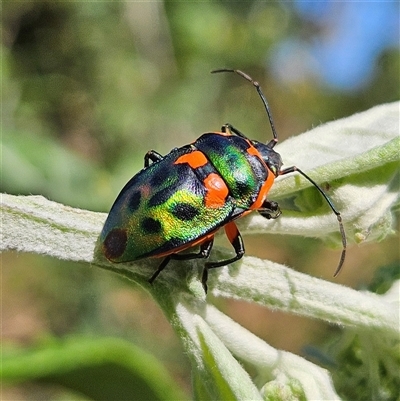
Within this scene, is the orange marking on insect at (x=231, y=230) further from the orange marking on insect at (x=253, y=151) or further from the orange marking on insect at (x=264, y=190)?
the orange marking on insect at (x=253, y=151)

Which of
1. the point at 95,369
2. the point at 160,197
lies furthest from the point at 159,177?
the point at 95,369

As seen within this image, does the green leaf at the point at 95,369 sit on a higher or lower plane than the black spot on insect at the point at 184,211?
lower

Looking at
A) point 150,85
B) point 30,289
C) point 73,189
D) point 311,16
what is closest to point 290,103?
point 311,16

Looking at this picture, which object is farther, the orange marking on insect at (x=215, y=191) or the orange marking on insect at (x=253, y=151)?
the orange marking on insect at (x=253, y=151)

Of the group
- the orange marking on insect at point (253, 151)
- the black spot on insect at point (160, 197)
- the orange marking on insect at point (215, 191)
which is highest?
the orange marking on insect at point (253, 151)

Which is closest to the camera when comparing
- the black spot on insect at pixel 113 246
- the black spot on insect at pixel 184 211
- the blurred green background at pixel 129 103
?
the black spot on insect at pixel 113 246

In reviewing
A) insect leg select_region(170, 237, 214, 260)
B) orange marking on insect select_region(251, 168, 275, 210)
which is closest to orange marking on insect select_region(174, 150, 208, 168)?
orange marking on insect select_region(251, 168, 275, 210)

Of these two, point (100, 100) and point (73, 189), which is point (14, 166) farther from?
point (100, 100)

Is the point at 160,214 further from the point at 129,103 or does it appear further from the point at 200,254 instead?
the point at 129,103

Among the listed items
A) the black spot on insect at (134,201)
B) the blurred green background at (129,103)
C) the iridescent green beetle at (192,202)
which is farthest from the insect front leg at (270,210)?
the blurred green background at (129,103)
